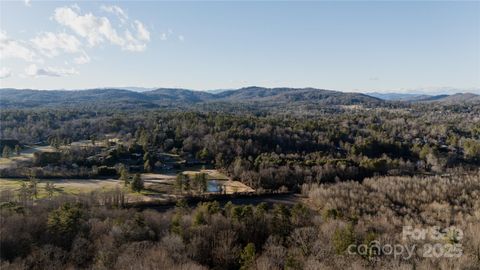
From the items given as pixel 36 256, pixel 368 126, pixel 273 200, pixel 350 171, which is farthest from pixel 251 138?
→ pixel 36 256


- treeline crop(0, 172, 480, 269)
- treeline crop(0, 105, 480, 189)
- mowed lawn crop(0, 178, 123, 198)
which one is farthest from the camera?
treeline crop(0, 105, 480, 189)

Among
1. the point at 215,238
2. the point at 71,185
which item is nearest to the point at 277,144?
the point at 71,185

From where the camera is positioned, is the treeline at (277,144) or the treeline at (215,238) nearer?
the treeline at (215,238)

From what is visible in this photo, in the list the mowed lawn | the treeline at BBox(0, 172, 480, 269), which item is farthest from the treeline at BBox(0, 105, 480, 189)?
the treeline at BBox(0, 172, 480, 269)

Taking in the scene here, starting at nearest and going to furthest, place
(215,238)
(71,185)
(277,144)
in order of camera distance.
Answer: (215,238)
(71,185)
(277,144)

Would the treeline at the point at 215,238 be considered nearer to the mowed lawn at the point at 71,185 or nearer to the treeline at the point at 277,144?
the mowed lawn at the point at 71,185

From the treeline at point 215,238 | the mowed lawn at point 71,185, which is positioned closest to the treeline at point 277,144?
the mowed lawn at point 71,185

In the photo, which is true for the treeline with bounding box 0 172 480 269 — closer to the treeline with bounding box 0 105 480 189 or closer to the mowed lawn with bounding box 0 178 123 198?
the mowed lawn with bounding box 0 178 123 198

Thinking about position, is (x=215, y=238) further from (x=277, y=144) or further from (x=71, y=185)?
(x=277, y=144)
